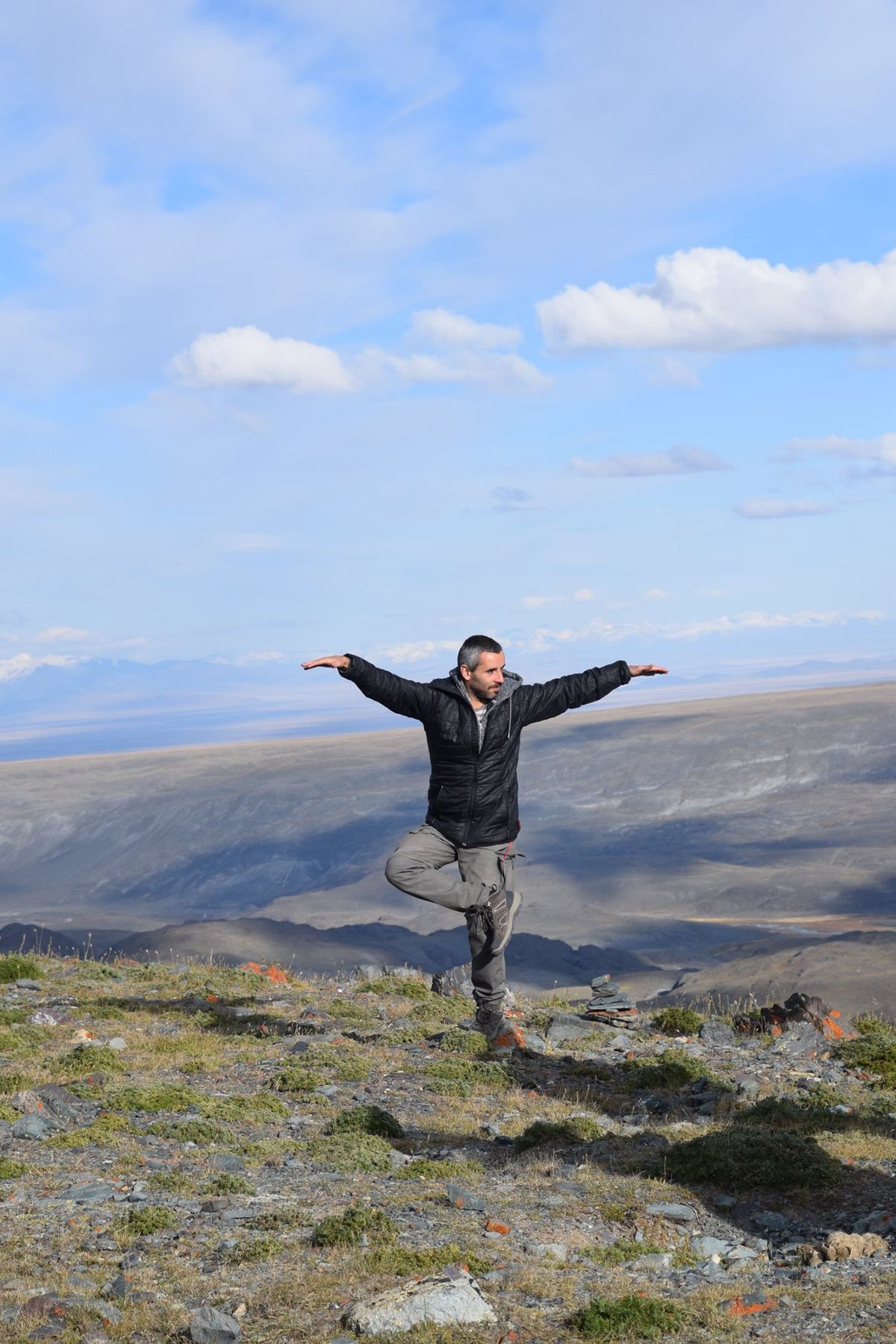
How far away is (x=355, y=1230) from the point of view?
775 cm

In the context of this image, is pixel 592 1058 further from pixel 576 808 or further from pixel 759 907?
pixel 576 808

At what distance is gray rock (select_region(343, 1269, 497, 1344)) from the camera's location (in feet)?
21.0

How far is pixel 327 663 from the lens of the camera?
37.2ft

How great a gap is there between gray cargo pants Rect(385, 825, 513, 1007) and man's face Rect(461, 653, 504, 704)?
5.00 feet

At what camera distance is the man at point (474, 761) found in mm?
11445

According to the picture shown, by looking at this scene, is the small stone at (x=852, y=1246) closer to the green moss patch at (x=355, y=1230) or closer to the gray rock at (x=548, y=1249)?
the gray rock at (x=548, y=1249)

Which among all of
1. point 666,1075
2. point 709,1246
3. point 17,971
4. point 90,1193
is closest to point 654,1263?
point 709,1246

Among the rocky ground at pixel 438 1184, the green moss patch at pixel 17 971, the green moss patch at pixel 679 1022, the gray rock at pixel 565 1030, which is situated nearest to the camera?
the rocky ground at pixel 438 1184

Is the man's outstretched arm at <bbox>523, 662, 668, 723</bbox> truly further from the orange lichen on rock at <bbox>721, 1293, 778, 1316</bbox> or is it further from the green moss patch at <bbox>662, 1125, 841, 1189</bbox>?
the orange lichen on rock at <bbox>721, 1293, 778, 1316</bbox>

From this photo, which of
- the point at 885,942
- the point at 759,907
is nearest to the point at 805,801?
the point at 759,907

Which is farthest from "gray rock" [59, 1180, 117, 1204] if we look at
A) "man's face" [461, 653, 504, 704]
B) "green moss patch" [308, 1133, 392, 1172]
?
"man's face" [461, 653, 504, 704]

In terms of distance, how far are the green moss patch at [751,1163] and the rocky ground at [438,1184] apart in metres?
0.02

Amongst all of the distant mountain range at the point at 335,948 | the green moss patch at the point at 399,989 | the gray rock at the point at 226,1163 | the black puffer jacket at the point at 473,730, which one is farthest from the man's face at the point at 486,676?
the distant mountain range at the point at 335,948

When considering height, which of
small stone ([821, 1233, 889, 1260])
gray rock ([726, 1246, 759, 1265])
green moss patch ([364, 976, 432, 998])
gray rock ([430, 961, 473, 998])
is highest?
small stone ([821, 1233, 889, 1260])
